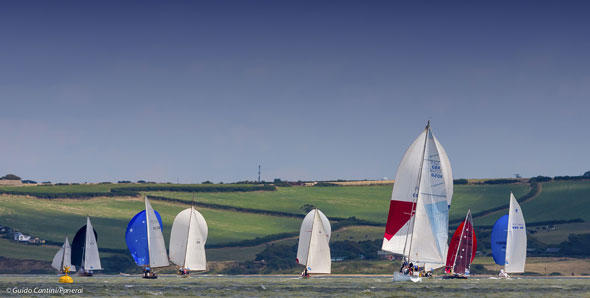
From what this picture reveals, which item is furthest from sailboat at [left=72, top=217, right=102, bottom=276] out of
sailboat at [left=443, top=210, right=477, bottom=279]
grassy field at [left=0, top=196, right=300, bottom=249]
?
grassy field at [left=0, top=196, right=300, bottom=249]

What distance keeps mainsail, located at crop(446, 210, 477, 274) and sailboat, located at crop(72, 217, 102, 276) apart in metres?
38.6

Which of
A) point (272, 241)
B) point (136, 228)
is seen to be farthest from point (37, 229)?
point (136, 228)

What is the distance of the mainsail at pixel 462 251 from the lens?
9475cm

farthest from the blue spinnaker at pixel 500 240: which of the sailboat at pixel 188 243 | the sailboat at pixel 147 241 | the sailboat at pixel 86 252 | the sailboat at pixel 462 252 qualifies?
the sailboat at pixel 86 252

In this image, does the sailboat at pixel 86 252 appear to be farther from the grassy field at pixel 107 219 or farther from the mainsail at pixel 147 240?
the grassy field at pixel 107 219

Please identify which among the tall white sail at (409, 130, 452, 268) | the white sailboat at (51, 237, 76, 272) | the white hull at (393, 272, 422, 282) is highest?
the tall white sail at (409, 130, 452, 268)

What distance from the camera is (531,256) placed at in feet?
461

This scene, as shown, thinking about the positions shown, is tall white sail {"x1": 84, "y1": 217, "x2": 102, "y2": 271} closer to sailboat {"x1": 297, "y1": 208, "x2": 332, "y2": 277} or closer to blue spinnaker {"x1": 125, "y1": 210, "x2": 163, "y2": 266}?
blue spinnaker {"x1": 125, "y1": 210, "x2": 163, "y2": 266}

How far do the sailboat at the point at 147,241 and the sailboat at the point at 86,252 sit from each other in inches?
495

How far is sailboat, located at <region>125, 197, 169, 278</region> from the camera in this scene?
96.6 metres

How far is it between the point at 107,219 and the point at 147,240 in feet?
249

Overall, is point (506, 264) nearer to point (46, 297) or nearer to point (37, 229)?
point (46, 297)

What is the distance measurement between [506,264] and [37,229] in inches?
3281

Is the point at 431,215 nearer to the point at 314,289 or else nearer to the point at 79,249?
the point at 314,289
